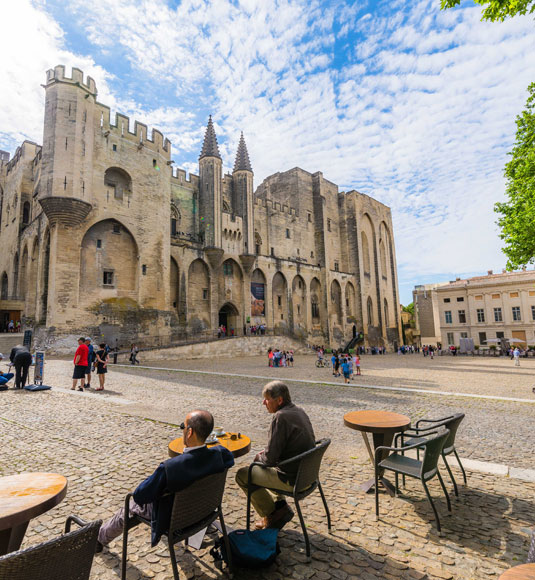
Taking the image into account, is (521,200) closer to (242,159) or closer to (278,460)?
(278,460)

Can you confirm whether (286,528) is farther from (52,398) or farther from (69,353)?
(69,353)

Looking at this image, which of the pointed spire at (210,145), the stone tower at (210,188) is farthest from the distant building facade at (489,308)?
the pointed spire at (210,145)

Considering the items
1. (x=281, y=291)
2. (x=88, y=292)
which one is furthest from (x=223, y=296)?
(x=88, y=292)

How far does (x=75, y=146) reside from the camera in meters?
19.9

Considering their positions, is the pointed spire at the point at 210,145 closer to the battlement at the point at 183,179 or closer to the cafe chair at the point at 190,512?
the battlement at the point at 183,179

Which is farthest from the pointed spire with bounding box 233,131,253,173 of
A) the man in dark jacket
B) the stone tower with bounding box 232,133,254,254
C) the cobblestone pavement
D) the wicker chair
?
the wicker chair

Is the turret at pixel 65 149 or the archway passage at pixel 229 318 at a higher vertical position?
the turret at pixel 65 149

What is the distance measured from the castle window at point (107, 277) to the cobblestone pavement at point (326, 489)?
14796mm

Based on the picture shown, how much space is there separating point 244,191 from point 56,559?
31.2m

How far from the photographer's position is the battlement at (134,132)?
22017 millimetres

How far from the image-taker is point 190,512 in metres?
2.21

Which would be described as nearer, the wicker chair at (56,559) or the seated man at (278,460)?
the wicker chair at (56,559)

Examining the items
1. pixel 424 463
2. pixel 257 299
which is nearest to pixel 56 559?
pixel 424 463

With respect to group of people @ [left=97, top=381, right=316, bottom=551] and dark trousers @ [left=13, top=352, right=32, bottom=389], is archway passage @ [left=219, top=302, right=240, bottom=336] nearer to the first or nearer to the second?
dark trousers @ [left=13, top=352, right=32, bottom=389]
